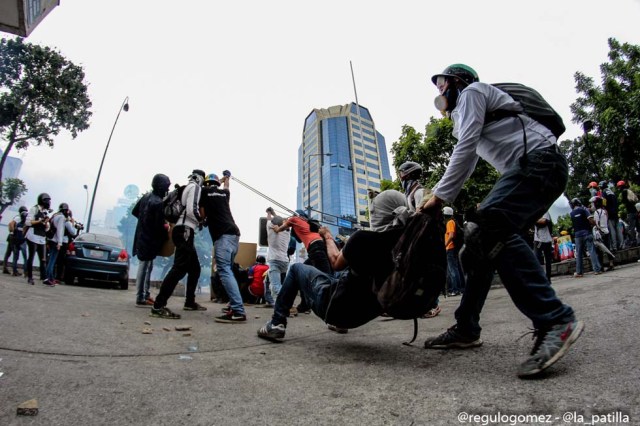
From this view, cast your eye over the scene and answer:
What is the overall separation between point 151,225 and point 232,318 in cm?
252

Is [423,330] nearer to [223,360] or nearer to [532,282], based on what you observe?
[532,282]

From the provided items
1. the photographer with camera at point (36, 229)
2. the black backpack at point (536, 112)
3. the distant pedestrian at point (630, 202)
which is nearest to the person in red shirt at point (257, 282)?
the photographer with camera at point (36, 229)

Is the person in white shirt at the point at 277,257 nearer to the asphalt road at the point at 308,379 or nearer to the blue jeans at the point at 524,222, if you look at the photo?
the asphalt road at the point at 308,379

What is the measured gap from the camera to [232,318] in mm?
4312

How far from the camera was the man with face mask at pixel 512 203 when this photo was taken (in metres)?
1.77

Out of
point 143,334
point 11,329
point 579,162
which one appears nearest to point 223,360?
point 143,334

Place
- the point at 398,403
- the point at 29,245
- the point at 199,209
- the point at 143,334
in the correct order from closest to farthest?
the point at 398,403
the point at 143,334
the point at 199,209
the point at 29,245

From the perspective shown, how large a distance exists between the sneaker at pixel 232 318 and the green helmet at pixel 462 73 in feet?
11.4

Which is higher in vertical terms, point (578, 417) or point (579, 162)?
point (579, 162)

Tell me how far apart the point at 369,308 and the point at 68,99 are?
2313 centimetres

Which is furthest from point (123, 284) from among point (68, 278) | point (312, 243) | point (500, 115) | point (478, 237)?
point (500, 115)

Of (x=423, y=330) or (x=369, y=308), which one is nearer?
(x=369, y=308)

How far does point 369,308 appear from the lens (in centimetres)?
248

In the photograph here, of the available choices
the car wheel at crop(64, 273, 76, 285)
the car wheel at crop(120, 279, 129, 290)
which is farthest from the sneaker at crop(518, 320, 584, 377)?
the car wheel at crop(120, 279, 129, 290)
